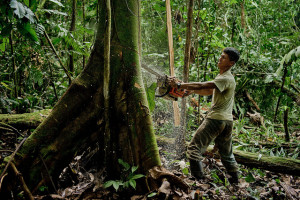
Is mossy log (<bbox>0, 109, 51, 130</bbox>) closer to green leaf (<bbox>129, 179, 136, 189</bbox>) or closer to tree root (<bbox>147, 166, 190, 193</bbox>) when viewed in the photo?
green leaf (<bbox>129, 179, 136, 189</bbox>)

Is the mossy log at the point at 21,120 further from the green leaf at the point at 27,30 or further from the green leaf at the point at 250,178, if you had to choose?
the green leaf at the point at 250,178

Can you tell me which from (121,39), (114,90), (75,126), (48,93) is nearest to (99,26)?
(121,39)

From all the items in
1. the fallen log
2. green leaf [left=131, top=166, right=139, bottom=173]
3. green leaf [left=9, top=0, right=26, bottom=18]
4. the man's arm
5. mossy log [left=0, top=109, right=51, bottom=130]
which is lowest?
the fallen log

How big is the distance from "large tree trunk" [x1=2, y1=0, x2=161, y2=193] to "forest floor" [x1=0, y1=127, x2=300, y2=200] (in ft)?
0.76

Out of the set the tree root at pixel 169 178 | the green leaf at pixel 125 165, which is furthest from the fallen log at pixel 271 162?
the green leaf at pixel 125 165

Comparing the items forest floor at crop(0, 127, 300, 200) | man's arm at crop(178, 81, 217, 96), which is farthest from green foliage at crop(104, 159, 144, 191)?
man's arm at crop(178, 81, 217, 96)

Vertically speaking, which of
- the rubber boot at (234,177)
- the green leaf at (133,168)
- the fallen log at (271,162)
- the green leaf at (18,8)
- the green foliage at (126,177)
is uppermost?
the green leaf at (18,8)

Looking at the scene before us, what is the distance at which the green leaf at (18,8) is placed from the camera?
1838 millimetres

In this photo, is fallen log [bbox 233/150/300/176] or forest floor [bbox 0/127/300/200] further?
fallen log [bbox 233/150/300/176]

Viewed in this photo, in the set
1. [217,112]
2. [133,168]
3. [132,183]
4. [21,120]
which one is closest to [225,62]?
[217,112]

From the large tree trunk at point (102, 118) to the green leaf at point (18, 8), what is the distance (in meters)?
1.01

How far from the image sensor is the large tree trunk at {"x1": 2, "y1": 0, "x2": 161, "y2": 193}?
103 inches

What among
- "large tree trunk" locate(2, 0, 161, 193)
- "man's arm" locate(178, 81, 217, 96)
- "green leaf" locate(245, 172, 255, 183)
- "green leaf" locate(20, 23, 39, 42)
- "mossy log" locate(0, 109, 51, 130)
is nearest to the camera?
"green leaf" locate(20, 23, 39, 42)

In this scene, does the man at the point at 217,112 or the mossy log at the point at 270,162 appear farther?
the mossy log at the point at 270,162
